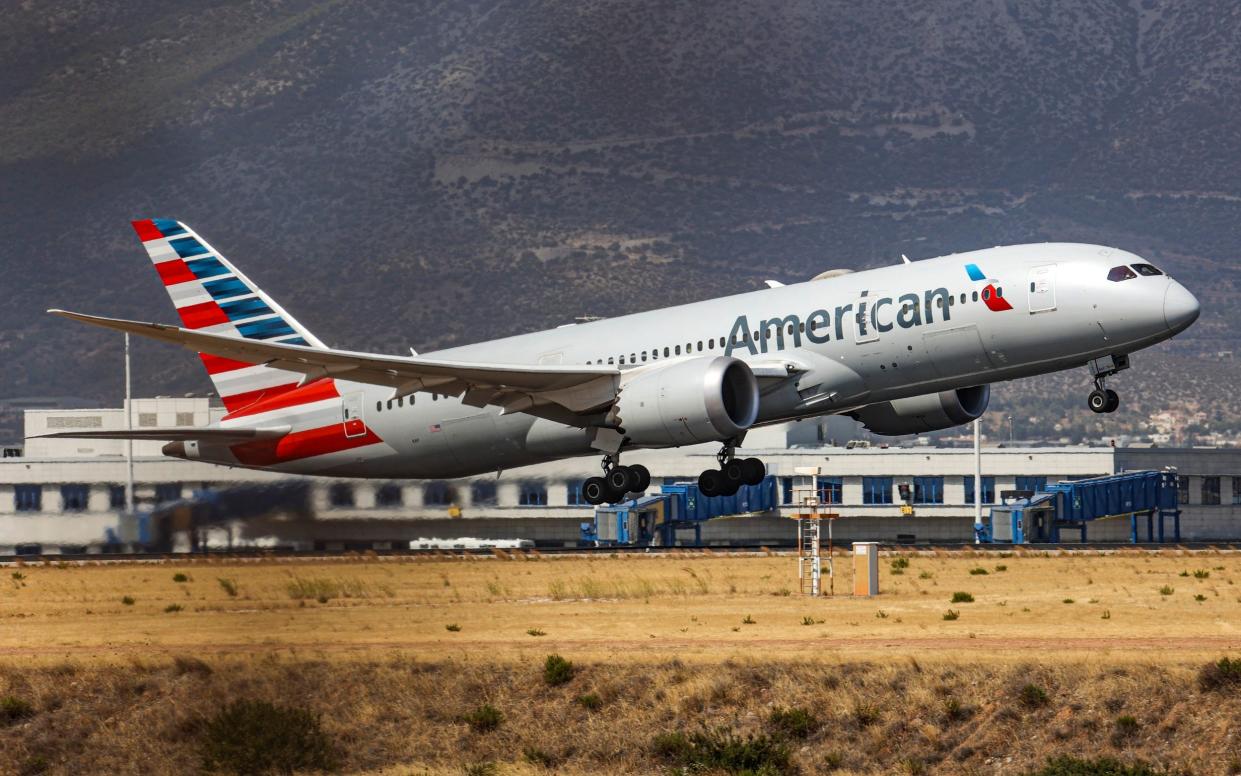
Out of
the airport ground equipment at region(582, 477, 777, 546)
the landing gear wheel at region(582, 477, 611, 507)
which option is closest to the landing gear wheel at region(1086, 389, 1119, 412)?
the landing gear wheel at region(582, 477, 611, 507)

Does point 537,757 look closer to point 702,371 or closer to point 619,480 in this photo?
point 619,480

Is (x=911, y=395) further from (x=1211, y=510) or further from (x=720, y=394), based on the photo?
(x=1211, y=510)

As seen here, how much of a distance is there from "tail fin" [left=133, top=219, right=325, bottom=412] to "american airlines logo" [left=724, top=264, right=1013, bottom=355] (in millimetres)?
16847

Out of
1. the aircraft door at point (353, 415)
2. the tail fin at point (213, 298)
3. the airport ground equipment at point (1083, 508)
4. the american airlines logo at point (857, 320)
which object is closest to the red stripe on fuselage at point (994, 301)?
the american airlines logo at point (857, 320)

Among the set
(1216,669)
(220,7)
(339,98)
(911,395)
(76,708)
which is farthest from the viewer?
(339,98)

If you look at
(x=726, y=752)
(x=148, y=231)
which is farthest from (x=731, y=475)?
(x=148, y=231)

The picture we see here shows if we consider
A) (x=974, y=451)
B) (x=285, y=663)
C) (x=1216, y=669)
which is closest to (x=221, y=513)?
(x=285, y=663)

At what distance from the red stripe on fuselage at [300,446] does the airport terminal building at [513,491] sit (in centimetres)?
218

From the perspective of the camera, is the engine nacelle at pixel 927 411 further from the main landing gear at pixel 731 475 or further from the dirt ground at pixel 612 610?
the dirt ground at pixel 612 610

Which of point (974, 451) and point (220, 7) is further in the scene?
point (974, 451)

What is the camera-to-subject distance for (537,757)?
136 ft

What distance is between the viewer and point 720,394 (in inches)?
1767

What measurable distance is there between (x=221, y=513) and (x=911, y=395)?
61.1ft

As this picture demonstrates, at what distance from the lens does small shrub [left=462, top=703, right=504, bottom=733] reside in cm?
4247
